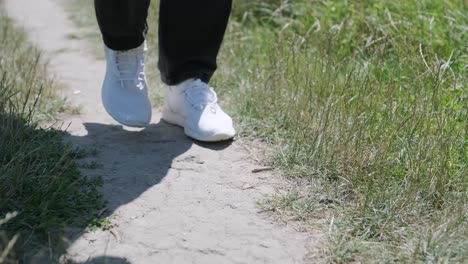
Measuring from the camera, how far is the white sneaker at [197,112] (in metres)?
2.41

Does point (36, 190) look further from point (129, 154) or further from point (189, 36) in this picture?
point (189, 36)

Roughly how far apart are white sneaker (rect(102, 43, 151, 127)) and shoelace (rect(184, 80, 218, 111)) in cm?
16

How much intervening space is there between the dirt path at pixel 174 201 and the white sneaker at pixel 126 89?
0.10 meters

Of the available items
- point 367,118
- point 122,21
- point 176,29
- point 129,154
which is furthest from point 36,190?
point 367,118

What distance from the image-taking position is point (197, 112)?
246 centimetres

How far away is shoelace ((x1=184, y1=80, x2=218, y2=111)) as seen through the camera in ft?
8.18

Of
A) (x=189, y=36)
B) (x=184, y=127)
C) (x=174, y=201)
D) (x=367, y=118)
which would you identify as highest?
(x=189, y=36)

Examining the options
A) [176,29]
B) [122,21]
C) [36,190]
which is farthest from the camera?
[176,29]

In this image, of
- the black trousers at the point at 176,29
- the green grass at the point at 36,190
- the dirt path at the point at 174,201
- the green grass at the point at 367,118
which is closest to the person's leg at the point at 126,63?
the black trousers at the point at 176,29

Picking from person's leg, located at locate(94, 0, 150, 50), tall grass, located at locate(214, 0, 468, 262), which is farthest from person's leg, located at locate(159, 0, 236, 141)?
tall grass, located at locate(214, 0, 468, 262)

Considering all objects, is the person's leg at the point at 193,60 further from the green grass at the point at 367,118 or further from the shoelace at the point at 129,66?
the green grass at the point at 367,118

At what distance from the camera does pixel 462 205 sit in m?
1.90

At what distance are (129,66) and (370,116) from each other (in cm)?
86

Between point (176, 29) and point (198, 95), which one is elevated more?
point (176, 29)
